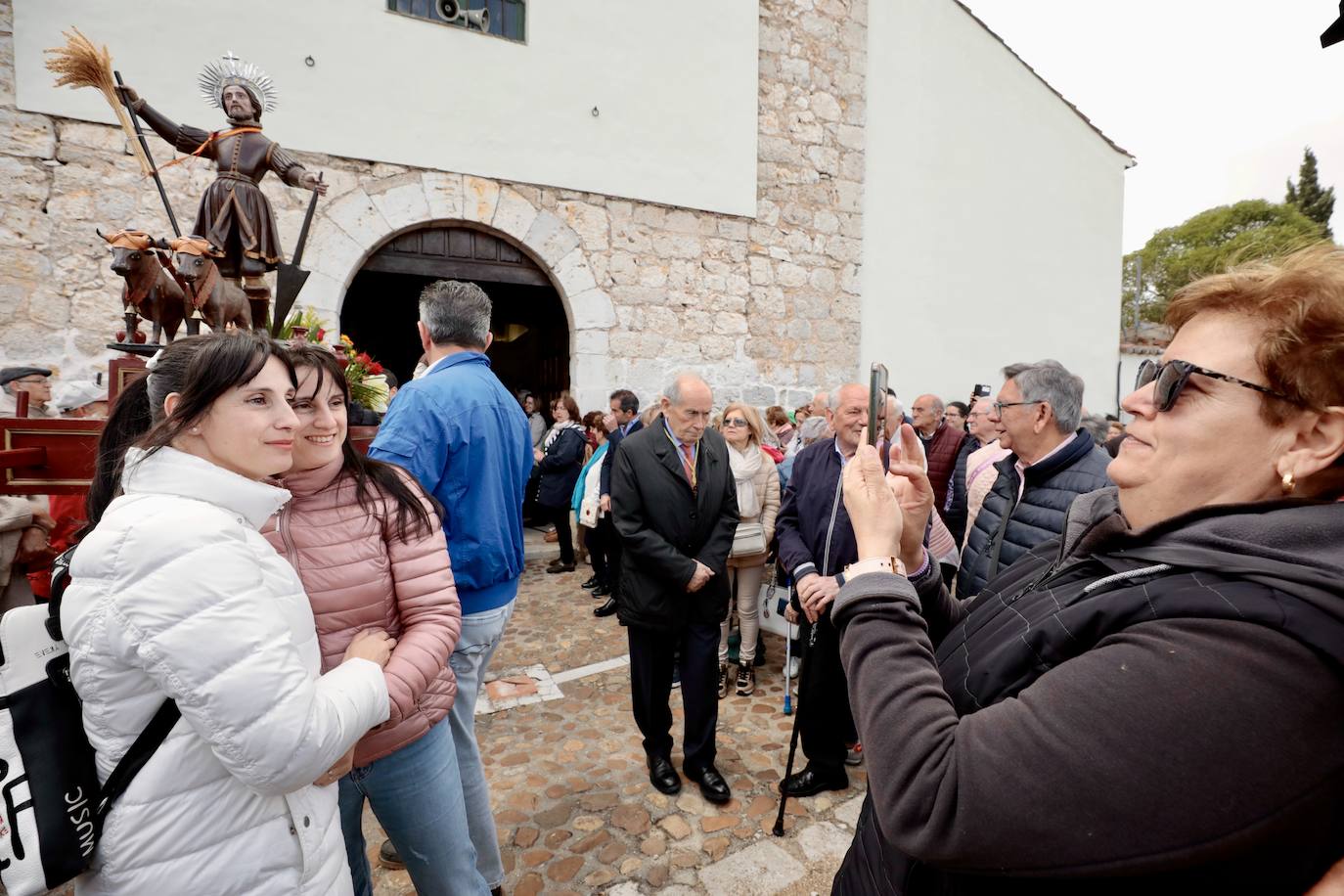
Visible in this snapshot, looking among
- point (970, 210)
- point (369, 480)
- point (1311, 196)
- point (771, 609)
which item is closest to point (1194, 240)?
point (1311, 196)

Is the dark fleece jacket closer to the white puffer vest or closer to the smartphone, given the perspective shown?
the smartphone

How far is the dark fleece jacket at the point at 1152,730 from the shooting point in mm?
684

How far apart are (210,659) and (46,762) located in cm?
40

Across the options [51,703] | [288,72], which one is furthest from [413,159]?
[51,703]

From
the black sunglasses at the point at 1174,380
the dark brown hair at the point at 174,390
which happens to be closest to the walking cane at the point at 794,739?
the black sunglasses at the point at 1174,380

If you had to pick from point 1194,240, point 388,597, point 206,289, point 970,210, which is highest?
point 1194,240

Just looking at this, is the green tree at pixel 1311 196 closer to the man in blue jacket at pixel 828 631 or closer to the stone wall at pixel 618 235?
the stone wall at pixel 618 235

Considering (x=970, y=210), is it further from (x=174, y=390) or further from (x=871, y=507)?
(x=174, y=390)

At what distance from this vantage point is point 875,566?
1075 mm

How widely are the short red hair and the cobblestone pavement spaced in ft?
7.91

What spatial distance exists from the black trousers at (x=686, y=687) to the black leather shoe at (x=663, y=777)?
0.04m

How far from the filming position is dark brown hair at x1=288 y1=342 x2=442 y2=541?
164cm

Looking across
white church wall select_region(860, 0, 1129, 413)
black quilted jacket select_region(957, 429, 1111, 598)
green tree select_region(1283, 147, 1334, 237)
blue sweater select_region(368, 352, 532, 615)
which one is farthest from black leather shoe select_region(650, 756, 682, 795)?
green tree select_region(1283, 147, 1334, 237)

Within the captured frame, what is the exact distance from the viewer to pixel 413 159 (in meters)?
6.16
